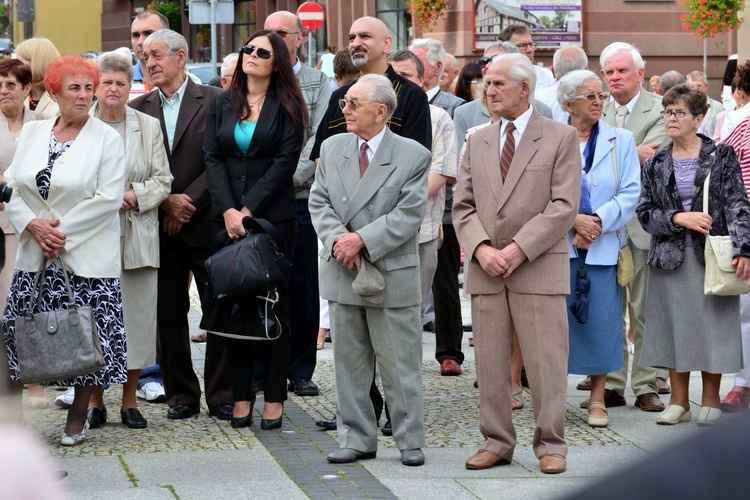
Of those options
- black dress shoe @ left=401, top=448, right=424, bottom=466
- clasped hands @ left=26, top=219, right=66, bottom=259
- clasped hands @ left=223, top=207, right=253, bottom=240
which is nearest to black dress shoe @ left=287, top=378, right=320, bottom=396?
clasped hands @ left=223, top=207, right=253, bottom=240

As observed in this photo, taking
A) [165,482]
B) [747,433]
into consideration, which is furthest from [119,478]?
[747,433]

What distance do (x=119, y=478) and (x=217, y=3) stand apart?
48.4 feet

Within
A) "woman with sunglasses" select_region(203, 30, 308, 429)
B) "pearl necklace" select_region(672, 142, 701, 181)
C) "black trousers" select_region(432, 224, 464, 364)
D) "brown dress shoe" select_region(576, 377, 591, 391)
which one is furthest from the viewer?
"black trousers" select_region(432, 224, 464, 364)

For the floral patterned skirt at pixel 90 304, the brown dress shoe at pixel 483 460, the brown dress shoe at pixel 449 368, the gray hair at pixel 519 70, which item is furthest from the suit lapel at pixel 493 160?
the brown dress shoe at pixel 449 368

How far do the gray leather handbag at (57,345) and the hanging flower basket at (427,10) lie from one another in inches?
1051

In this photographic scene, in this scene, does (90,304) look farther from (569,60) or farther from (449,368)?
(569,60)

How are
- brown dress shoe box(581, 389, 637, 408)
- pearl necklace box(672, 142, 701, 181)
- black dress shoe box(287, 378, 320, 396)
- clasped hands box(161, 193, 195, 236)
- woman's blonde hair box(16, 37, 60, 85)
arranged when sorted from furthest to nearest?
1. woman's blonde hair box(16, 37, 60, 85)
2. black dress shoe box(287, 378, 320, 396)
3. brown dress shoe box(581, 389, 637, 408)
4. clasped hands box(161, 193, 195, 236)
5. pearl necklace box(672, 142, 701, 181)

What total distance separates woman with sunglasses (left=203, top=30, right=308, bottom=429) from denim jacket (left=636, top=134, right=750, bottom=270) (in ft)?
6.87

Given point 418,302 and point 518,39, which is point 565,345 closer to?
point 418,302

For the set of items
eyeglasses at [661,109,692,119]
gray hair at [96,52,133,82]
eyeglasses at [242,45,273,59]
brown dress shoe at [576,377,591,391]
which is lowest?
brown dress shoe at [576,377,591,391]

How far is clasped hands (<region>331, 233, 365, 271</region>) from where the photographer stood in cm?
608

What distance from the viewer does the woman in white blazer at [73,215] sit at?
6.52 metres

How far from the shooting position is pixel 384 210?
6.23 m

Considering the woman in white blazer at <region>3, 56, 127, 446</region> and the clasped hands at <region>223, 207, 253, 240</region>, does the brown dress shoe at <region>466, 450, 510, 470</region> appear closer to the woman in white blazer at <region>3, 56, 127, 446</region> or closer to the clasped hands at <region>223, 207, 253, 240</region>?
the clasped hands at <region>223, 207, 253, 240</region>
